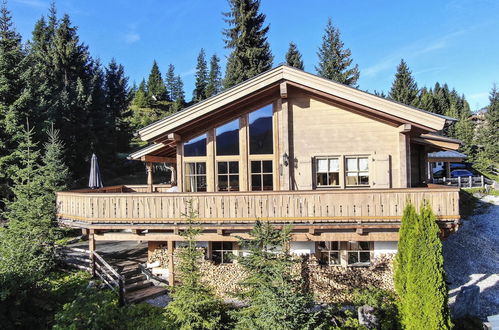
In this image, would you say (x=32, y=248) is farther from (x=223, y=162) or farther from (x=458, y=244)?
(x=458, y=244)

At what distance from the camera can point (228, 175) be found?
14047 millimetres

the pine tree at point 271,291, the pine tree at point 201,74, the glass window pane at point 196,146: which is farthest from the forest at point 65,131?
the pine tree at point 201,74

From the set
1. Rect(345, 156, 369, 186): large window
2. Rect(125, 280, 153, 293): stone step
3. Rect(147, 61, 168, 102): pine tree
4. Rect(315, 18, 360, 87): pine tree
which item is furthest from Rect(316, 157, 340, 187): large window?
Rect(147, 61, 168, 102): pine tree

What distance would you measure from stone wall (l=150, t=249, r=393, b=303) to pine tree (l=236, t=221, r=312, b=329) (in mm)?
3020

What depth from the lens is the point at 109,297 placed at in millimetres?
11312

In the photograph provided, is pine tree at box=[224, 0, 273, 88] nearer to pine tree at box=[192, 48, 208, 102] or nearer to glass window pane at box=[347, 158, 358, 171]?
glass window pane at box=[347, 158, 358, 171]

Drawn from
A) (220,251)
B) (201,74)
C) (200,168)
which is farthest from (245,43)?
(201,74)

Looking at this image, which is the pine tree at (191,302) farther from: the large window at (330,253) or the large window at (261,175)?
the large window at (330,253)

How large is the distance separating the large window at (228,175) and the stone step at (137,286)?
199 inches

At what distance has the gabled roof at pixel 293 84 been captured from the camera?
12328 millimetres

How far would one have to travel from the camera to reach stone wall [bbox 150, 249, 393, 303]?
11773 mm

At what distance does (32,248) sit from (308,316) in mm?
12234

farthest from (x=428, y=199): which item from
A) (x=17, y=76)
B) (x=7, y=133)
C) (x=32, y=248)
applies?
(x=17, y=76)

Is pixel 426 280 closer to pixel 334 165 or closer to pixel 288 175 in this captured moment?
pixel 334 165
